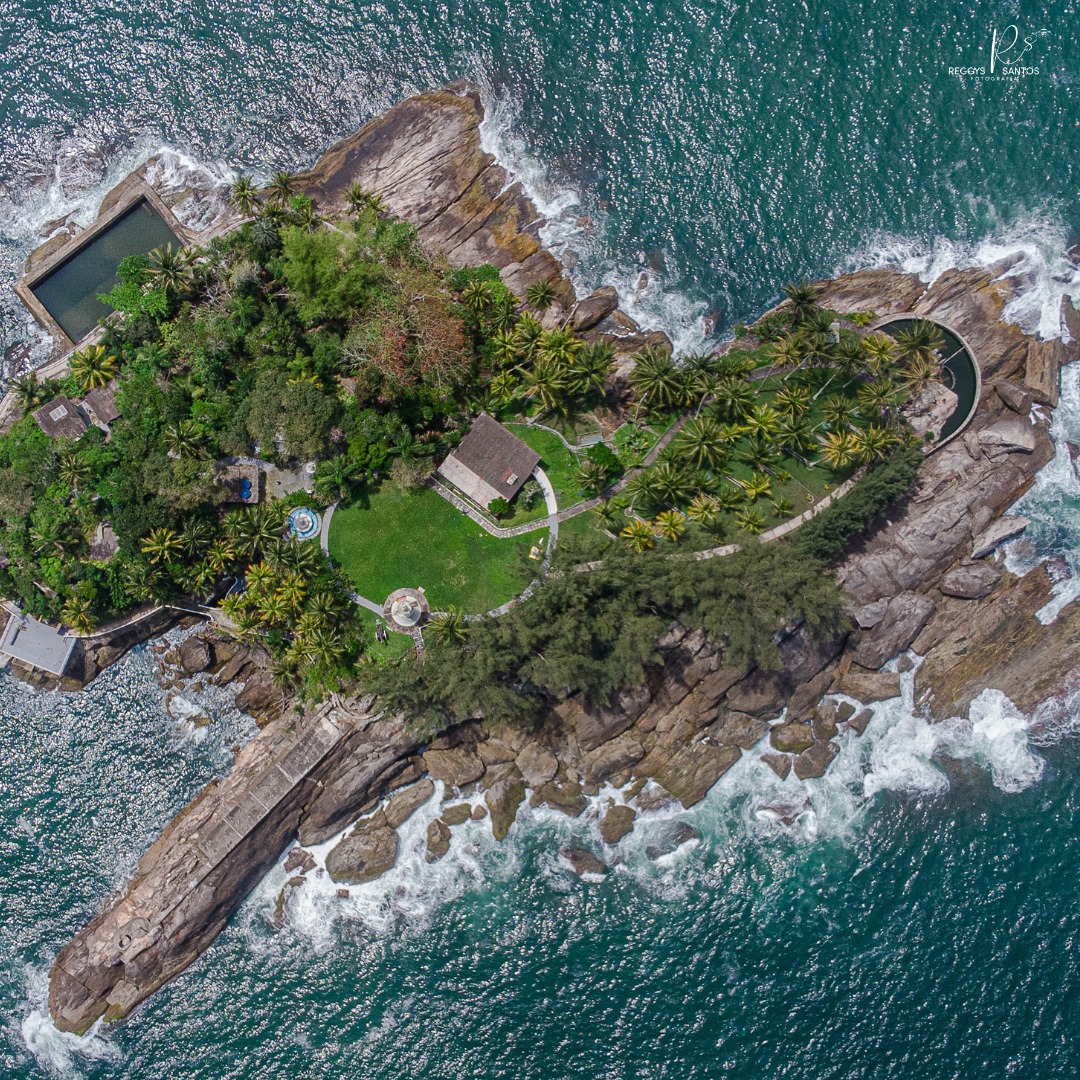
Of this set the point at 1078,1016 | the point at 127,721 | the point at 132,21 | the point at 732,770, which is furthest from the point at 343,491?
the point at 1078,1016

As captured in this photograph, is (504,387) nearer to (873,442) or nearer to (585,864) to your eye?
(873,442)

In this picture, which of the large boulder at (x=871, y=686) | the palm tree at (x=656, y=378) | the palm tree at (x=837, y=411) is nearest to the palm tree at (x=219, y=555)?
the palm tree at (x=656, y=378)

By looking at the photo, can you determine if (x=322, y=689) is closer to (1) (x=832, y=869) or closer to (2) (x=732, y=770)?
(2) (x=732, y=770)

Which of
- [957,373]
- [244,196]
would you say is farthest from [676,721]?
[244,196]

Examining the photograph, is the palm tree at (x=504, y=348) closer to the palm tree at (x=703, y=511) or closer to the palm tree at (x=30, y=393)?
the palm tree at (x=703, y=511)

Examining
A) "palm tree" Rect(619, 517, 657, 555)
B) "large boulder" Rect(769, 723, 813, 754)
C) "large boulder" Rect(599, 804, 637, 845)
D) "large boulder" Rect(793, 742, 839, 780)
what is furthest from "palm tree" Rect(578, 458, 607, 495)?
"large boulder" Rect(793, 742, 839, 780)

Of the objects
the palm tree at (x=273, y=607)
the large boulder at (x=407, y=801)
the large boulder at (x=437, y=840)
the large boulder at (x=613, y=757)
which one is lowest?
the large boulder at (x=613, y=757)

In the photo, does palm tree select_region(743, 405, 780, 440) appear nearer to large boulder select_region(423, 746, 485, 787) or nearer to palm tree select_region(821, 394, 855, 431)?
palm tree select_region(821, 394, 855, 431)

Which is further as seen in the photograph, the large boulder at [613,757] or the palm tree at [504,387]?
the large boulder at [613,757]
